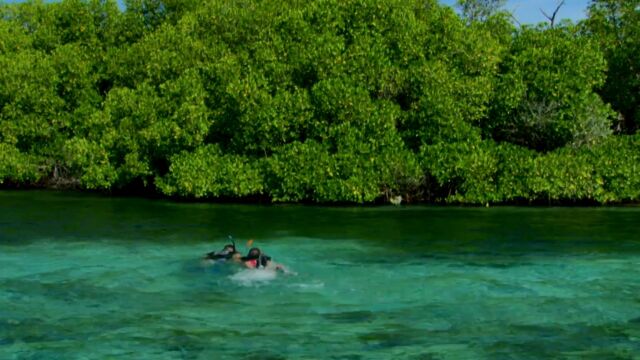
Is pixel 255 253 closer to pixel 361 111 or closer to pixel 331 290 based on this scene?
pixel 331 290

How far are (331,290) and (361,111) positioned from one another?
18.5 metres

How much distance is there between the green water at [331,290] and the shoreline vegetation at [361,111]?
5.08 metres

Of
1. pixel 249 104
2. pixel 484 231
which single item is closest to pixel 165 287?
pixel 484 231

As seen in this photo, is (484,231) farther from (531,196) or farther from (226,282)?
(226,282)

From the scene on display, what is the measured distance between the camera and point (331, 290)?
17281 millimetres

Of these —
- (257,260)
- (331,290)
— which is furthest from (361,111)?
(331,290)

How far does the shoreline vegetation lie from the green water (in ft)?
16.7

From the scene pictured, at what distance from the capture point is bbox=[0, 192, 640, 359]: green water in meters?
13.0

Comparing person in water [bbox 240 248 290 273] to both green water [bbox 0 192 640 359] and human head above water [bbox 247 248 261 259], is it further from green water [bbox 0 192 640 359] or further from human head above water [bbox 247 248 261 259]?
green water [bbox 0 192 640 359]

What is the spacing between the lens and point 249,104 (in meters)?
35.6

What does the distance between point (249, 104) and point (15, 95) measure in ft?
54.7

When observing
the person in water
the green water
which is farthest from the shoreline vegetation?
the person in water

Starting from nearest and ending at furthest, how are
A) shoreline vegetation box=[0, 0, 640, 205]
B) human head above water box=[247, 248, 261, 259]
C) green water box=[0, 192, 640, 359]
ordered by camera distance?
green water box=[0, 192, 640, 359] < human head above water box=[247, 248, 261, 259] < shoreline vegetation box=[0, 0, 640, 205]

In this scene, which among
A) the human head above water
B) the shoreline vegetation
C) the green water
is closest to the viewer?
the green water
